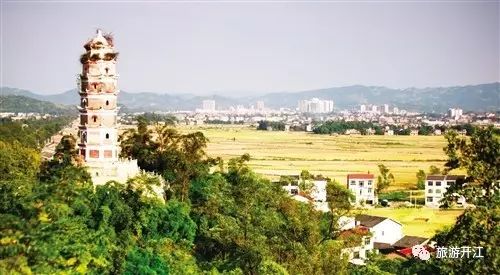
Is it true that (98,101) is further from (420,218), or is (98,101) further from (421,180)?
(421,180)

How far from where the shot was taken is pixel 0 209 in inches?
531

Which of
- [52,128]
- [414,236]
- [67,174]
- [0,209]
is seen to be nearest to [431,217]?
[414,236]

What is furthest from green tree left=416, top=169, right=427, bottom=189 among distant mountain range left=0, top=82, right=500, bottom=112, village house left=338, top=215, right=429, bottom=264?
distant mountain range left=0, top=82, right=500, bottom=112

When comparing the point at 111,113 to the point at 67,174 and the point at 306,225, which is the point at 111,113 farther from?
the point at 306,225

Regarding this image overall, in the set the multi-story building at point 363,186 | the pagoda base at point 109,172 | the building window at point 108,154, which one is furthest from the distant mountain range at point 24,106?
the pagoda base at point 109,172

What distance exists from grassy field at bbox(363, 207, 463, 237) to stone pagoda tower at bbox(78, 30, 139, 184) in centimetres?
1045

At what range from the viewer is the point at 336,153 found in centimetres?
5009

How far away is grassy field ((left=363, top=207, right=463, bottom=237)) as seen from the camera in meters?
24.1

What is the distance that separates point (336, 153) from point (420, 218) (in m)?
23.6

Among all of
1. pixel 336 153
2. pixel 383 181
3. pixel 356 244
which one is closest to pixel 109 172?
pixel 356 244

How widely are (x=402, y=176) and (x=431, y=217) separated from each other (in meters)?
11.7

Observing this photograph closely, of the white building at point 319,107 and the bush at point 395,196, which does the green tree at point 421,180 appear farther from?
the white building at point 319,107

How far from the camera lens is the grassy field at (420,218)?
24.1 metres

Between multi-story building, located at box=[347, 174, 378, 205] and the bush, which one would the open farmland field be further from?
multi-story building, located at box=[347, 174, 378, 205]
